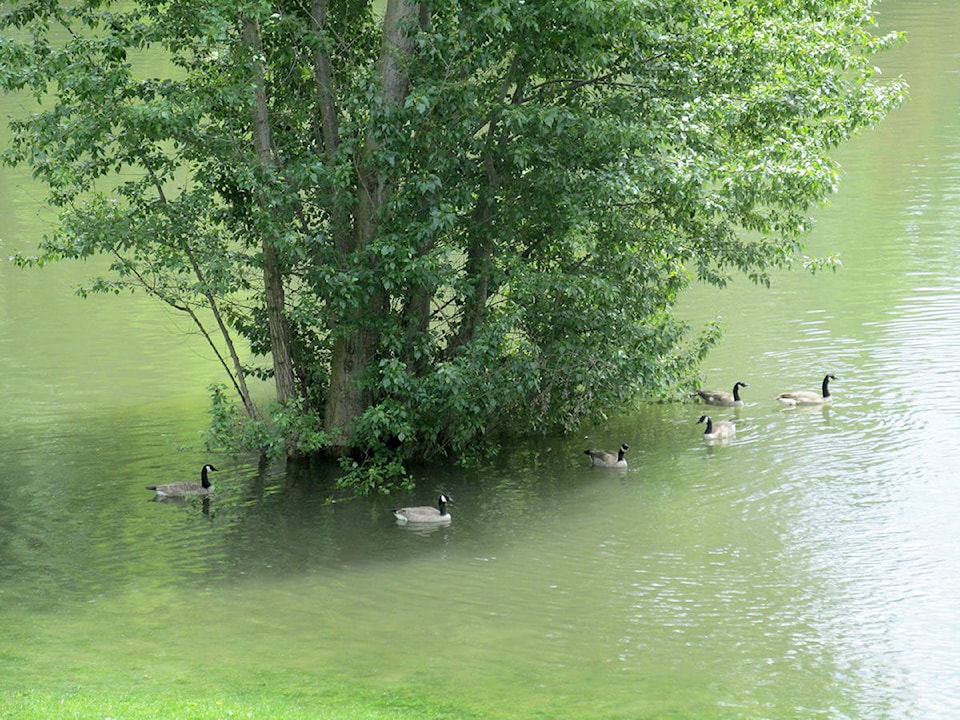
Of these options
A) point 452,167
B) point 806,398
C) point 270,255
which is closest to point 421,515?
point 270,255

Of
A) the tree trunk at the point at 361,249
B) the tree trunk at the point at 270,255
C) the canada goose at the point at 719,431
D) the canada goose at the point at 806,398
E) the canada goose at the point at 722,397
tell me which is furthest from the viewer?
the canada goose at the point at 722,397

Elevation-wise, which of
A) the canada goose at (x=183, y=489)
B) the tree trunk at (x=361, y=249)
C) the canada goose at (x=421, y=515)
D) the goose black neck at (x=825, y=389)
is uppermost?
the tree trunk at (x=361, y=249)

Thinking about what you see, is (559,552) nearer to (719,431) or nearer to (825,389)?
(719,431)

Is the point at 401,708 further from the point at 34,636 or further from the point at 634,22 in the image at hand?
the point at 634,22

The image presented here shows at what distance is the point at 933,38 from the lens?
221ft

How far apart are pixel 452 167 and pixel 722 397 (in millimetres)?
7851

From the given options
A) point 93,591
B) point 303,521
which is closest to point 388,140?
point 303,521

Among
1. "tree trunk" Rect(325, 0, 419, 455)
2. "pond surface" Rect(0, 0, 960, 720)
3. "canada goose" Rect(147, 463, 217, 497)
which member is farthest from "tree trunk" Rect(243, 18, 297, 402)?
"canada goose" Rect(147, 463, 217, 497)

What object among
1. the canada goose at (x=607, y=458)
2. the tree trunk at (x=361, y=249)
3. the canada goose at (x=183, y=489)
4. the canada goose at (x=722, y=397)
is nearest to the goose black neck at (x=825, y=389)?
the canada goose at (x=722, y=397)

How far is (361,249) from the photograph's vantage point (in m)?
22.4

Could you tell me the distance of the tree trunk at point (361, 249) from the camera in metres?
22.0

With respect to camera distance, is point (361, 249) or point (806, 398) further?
point (806, 398)

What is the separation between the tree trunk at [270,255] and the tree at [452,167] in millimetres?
60

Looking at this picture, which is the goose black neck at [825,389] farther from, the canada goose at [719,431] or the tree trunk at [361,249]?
the tree trunk at [361,249]
